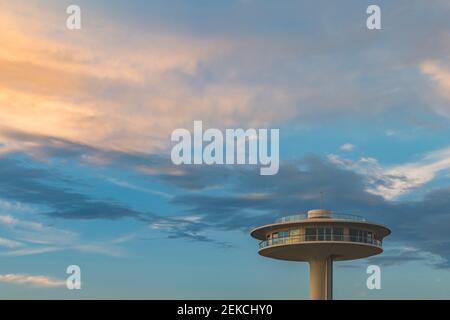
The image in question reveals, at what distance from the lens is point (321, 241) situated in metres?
95.6

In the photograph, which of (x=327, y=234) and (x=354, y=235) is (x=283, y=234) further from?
(x=354, y=235)

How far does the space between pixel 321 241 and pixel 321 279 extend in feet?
27.7

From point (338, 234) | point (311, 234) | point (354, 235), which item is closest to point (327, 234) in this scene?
point (338, 234)

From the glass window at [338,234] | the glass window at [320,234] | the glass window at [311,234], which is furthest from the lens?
the glass window at [311,234]

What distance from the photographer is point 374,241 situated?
3922 inches

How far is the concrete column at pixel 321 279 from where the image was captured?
327 feet

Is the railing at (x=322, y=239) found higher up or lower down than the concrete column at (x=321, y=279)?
higher up

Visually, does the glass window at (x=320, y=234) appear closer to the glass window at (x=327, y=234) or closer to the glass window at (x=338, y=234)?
the glass window at (x=327, y=234)

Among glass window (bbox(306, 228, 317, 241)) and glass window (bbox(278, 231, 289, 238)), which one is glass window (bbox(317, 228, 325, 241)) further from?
glass window (bbox(278, 231, 289, 238))

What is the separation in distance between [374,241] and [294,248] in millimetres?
12193

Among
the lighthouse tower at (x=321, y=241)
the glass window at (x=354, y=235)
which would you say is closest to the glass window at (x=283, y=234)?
Answer: the lighthouse tower at (x=321, y=241)
